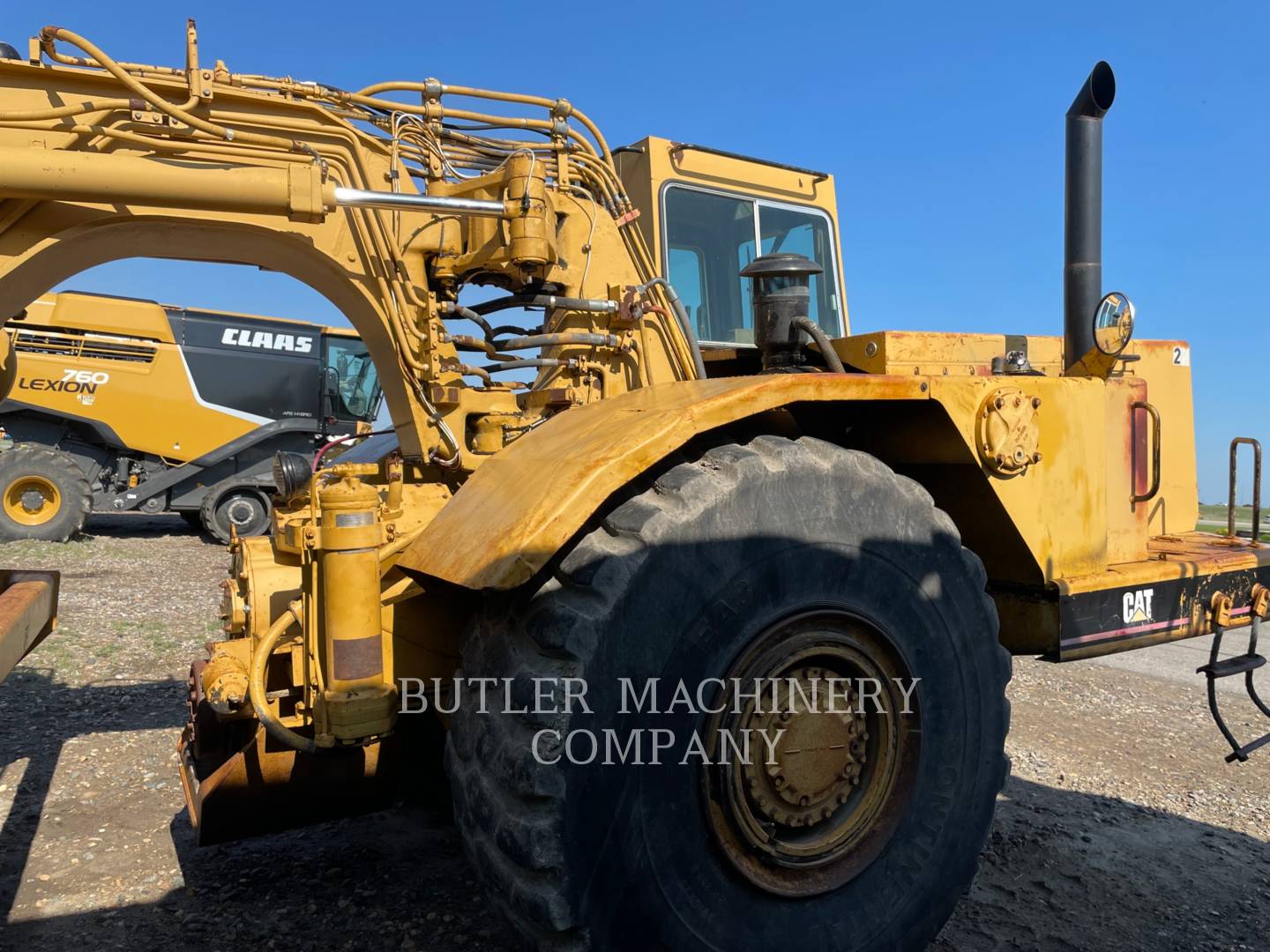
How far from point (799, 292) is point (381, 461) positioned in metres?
1.77

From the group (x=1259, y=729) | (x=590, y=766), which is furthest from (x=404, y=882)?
(x=1259, y=729)

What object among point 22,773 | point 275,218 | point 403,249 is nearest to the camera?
point 275,218

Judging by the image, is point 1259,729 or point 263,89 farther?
point 1259,729

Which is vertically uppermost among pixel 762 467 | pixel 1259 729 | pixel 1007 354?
pixel 1007 354

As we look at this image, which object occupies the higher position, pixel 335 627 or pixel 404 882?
pixel 335 627

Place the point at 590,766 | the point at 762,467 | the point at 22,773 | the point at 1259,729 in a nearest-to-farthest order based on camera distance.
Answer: the point at 590,766
the point at 762,467
the point at 22,773
the point at 1259,729

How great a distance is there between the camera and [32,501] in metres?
12.5

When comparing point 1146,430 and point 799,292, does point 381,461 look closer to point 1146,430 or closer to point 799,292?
point 799,292

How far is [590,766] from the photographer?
209 cm

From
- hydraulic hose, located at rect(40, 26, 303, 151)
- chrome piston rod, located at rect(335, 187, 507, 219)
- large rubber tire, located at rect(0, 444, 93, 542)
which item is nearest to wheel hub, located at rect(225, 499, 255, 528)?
large rubber tire, located at rect(0, 444, 93, 542)

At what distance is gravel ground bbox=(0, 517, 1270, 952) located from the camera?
3.13 meters

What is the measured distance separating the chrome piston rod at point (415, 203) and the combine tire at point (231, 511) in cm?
1154

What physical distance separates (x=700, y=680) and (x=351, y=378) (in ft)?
45.7

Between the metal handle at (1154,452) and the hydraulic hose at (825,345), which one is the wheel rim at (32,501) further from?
the metal handle at (1154,452)
